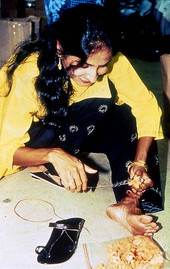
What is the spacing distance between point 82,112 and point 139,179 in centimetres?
46

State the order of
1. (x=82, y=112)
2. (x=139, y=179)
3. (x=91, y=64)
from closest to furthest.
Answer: (x=91, y=64)
(x=139, y=179)
(x=82, y=112)

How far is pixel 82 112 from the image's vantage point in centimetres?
162

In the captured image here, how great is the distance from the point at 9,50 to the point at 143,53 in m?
4.01

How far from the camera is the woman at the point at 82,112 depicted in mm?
1246

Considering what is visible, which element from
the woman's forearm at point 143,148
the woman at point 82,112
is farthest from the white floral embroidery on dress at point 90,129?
the woman's forearm at point 143,148

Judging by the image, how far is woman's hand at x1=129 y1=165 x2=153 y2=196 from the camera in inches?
59.4

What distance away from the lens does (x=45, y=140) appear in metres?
1.64

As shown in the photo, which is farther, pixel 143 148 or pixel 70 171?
pixel 143 148

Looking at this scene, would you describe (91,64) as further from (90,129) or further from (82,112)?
(90,129)

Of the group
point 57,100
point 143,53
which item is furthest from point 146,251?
point 143,53

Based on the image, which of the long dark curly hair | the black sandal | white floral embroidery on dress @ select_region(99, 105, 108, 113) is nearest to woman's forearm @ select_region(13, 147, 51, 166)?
the long dark curly hair

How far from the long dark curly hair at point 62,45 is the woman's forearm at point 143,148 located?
43cm

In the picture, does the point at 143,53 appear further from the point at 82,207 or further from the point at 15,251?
the point at 15,251

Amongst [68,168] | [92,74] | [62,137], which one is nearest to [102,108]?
[62,137]
